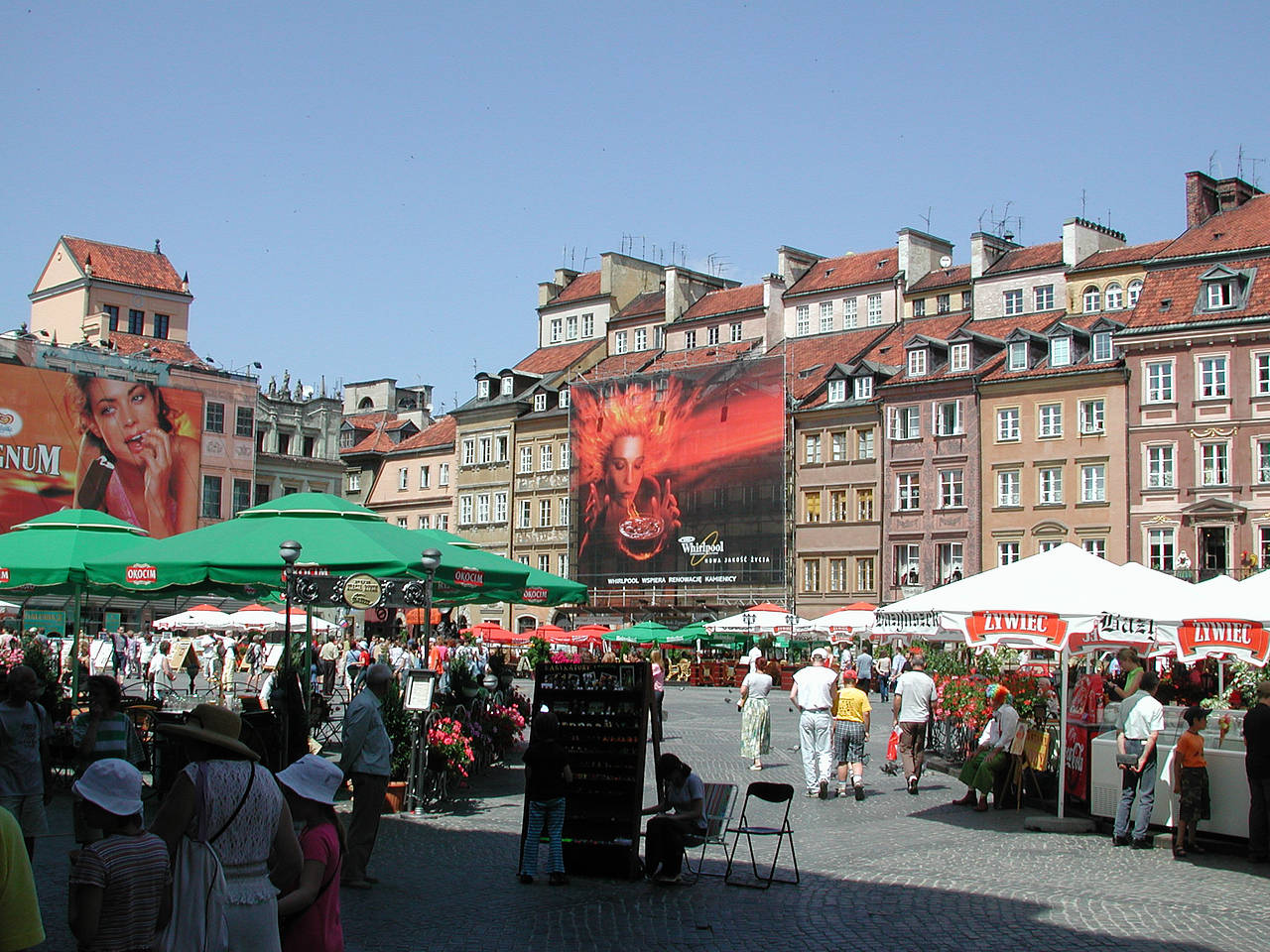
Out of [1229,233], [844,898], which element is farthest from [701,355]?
[844,898]

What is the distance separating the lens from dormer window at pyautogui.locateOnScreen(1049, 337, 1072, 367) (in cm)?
5438

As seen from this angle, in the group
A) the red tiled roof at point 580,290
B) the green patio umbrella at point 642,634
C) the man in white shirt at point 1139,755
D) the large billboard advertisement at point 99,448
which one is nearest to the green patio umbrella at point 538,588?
the man in white shirt at point 1139,755

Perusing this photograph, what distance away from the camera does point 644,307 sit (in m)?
74.9

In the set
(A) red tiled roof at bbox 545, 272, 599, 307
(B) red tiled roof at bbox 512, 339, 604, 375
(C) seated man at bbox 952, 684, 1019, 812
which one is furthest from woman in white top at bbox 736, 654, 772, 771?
(A) red tiled roof at bbox 545, 272, 599, 307

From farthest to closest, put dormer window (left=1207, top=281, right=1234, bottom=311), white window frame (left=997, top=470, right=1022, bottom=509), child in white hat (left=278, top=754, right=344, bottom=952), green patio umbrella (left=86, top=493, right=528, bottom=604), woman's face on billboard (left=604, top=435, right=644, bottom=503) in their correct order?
1. woman's face on billboard (left=604, top=435, right=644, bottom=503)
2. white window frame (left=997, top=470, right=1022, bottom=509)
3. dormer window (left=1207, top=281, right=1234, bottom=311)
4. green patio umbrella (left=86, top=493, right=528, bottom=604)
5. child in white hat (left=278, top=754, right=344, bottom=952)

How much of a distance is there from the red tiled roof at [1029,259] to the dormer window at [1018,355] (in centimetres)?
512

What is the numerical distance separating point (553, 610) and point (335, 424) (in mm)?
18354

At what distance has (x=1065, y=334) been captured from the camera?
54312 mm

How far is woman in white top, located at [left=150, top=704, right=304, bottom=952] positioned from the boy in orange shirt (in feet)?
32.5

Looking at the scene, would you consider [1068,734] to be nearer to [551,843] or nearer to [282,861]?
[551,843]

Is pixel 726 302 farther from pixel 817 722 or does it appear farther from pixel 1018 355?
pixel 817 722

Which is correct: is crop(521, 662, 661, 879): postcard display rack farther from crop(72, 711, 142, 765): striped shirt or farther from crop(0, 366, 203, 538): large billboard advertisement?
crop(0, 366, 203, 538): large billboard advertisement

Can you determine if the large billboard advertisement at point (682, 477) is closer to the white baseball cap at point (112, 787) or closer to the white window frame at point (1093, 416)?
the white window frame at point (1093, 416)

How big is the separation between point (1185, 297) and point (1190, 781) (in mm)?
41307
